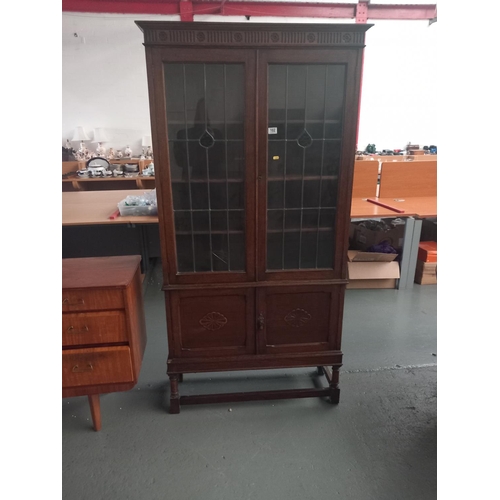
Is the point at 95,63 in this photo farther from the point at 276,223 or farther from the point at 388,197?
the point at 276,223

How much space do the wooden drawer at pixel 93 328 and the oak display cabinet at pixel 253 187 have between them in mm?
223

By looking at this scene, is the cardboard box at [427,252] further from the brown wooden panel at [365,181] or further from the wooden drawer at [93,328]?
the wooden drawer at [93,328]

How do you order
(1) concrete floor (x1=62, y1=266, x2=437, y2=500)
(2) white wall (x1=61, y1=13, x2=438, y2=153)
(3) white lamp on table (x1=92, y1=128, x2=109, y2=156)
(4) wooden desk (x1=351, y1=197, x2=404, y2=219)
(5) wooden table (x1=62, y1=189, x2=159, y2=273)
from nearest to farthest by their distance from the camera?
(1) concrete floor (x1=62, y1=266, x2=437, y2=500)
(4) wooden desk (x1=351, y1=197, x2=404, y2=219)
(5) wooden table (x1=62, y1=189, x2=159, y2=273)
(2) white wall (x1=61, y1=13, x2=438, y2=153)
(3) white lamp on table (x1=92, y1=128, x2=109, y2=156)

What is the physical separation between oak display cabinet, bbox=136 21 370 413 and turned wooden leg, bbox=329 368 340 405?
1 cm

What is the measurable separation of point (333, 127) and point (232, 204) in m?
0.52

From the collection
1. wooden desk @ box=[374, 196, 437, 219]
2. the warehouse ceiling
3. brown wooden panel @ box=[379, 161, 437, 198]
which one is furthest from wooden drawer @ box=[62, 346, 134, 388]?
the warehouse ceiling

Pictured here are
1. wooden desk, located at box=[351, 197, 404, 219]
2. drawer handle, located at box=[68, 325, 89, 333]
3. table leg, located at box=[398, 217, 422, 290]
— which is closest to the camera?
drawer handle, located at box=[68, 325, 89, 333]

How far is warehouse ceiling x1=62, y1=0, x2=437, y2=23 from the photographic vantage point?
4.79m

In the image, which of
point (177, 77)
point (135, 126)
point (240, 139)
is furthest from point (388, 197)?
point (135, 126)

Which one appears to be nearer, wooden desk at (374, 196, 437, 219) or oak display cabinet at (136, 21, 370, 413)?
oak display cabinet at (136, 21, 370, 413)

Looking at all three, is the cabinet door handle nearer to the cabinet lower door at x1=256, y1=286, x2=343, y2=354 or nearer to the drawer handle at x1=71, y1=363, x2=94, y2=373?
the cabinet lower door at x1=256, y1=286, x2=343, y2=354

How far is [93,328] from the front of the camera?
153 cm

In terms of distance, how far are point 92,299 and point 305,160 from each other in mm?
1065

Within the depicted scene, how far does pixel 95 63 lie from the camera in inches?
203
